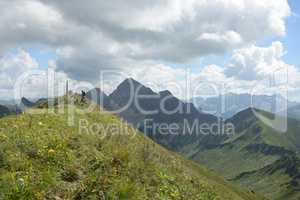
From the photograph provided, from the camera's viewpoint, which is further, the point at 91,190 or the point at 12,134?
the point at 12,134

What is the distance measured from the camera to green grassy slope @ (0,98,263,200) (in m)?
13.3

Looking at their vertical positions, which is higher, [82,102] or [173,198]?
[82,102]

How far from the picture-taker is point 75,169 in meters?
15.4

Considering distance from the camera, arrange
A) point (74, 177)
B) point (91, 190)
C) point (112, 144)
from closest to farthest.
A: point (91, 190) → point (74, 177) → point (112, 144)

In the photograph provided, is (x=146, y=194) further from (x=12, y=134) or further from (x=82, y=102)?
(x=82, y=102)

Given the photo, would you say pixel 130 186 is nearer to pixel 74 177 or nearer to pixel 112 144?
pixel 74 177

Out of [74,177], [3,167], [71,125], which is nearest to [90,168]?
[74,177]

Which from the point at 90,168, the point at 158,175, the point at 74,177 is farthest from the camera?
the point at 158,175

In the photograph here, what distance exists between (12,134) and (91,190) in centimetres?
Result: 535

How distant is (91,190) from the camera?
13828 millimetres

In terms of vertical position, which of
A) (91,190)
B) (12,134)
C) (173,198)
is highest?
(12,134)

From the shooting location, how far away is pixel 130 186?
14195 millimetres

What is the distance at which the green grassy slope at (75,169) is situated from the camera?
43.8 ft

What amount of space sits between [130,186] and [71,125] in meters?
10.8
